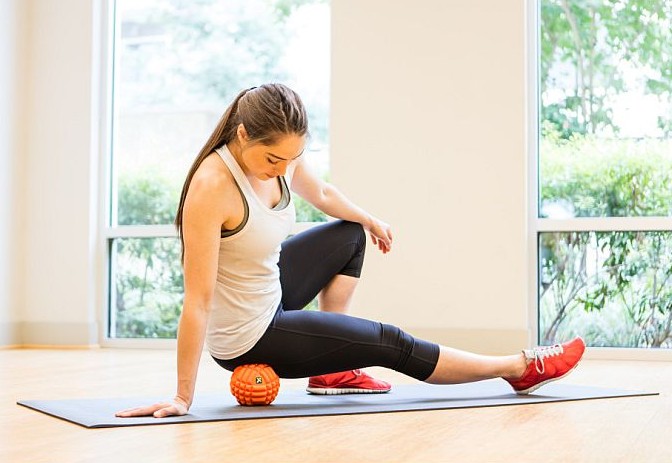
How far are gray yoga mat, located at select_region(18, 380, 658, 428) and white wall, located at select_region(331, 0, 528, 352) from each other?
62.4 inches

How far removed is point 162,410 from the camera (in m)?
2.21

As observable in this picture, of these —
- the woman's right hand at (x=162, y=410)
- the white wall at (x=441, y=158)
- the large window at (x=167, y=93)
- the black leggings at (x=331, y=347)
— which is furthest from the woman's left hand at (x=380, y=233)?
the large window at (x=167, y=93)

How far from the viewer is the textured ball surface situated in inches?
96.7

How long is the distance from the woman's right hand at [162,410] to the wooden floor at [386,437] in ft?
0.34

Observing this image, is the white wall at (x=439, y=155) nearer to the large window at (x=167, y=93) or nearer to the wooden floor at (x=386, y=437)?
the large window at (x=167, y=93)

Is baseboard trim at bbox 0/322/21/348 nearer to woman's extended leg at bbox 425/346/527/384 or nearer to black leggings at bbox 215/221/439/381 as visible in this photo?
black leggings at bbox 215/221/439/381

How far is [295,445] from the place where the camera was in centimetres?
189

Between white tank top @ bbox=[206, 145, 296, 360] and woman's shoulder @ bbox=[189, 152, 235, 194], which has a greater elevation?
woman's shoulder @ bbox=[189, 152, 235, 194]

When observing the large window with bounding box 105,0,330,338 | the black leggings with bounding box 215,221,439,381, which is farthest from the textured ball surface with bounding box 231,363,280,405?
the large window with bounding box 105,0,330,338

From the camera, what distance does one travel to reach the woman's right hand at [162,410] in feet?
7.29

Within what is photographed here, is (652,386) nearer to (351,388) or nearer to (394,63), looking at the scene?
(351,388)

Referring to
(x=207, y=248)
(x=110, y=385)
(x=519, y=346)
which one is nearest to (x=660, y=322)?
(x=519, y=346)

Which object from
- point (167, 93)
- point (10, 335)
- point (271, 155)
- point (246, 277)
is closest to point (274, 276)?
point (246, 277)

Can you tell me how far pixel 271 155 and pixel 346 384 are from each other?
796mm
